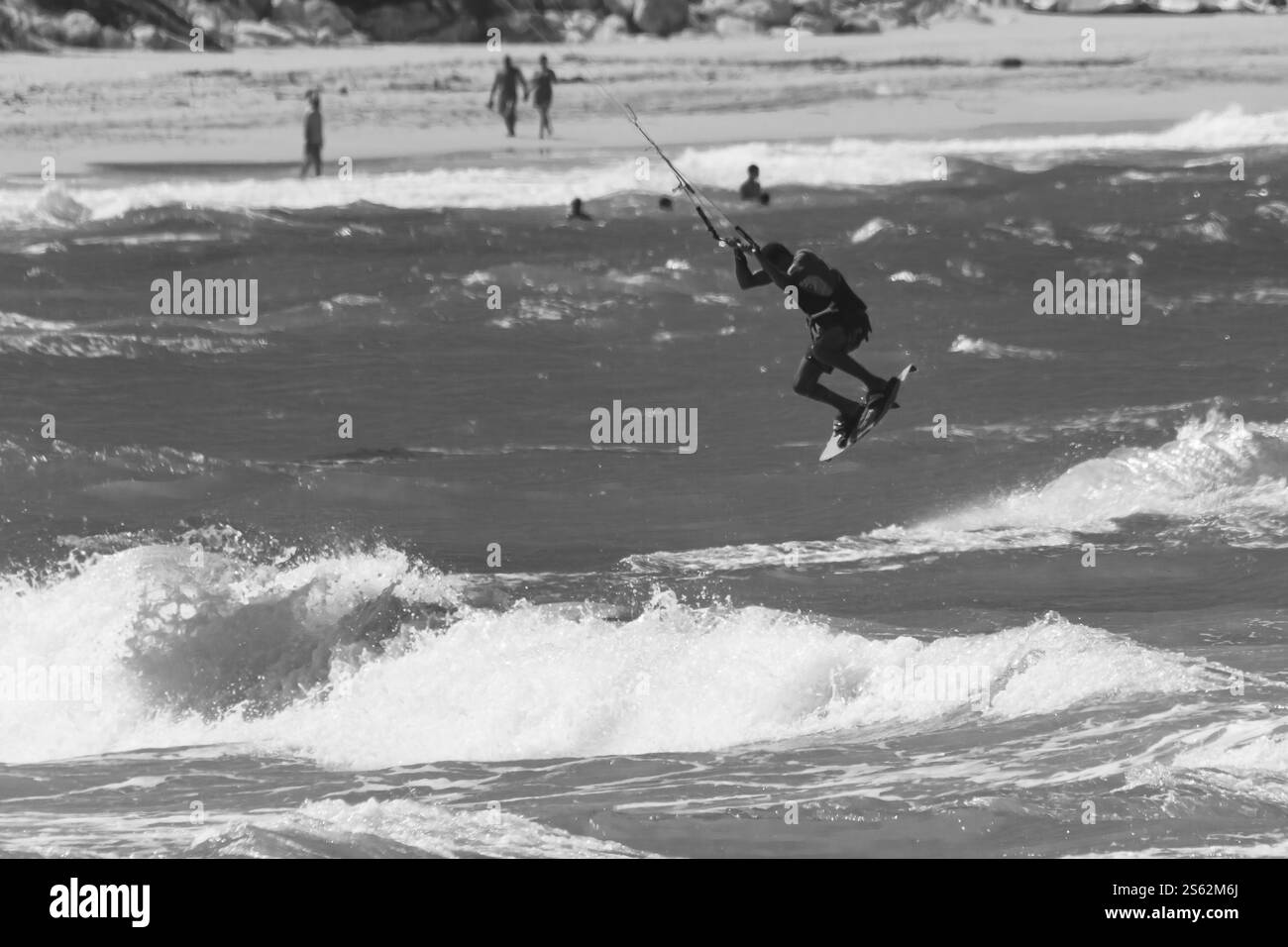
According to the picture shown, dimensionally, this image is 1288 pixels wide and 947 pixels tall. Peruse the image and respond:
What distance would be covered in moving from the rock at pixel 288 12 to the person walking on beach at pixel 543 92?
1.31 m

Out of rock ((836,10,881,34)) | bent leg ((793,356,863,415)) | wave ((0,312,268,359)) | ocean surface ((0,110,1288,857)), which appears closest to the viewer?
→ ocean surface ((0,110,1288,857))

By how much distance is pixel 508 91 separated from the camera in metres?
10.8

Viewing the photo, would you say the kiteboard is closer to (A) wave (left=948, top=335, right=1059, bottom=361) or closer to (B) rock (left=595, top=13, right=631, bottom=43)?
(A) wave (left=948, top=335, right=1059, bottom=361)

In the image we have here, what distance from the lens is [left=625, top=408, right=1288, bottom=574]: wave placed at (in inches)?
387

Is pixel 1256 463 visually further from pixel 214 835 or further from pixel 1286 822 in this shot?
pixel 214 835

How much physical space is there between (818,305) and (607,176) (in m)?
3.02

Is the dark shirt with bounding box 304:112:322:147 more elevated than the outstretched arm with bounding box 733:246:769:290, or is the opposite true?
the dark shirt with bounding box 304:112:322:147

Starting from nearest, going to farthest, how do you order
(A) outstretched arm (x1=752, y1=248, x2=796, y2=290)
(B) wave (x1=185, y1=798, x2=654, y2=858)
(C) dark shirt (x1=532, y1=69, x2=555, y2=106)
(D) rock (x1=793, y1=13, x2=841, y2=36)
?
(B) wave (x1=185, y1=798, x2=654, y2=858)
(A) outstretched arm (x1=752, y1=248, x2=796, y2=290)
(C) dark shirt (x1=532, y1=69, x2=555, y2=106)
(D) rock (x1=793, y1=13, x2=841, y2=36)

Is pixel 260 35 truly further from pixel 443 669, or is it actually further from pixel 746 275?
pixel 746 275

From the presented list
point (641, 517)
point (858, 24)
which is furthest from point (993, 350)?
point (641, 517)

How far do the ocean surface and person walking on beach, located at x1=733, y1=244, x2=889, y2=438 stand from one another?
4.21ft

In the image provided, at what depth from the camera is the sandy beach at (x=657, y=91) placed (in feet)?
34.5

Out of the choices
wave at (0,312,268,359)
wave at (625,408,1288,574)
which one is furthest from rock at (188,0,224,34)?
wave at (625,408,1288,574)
